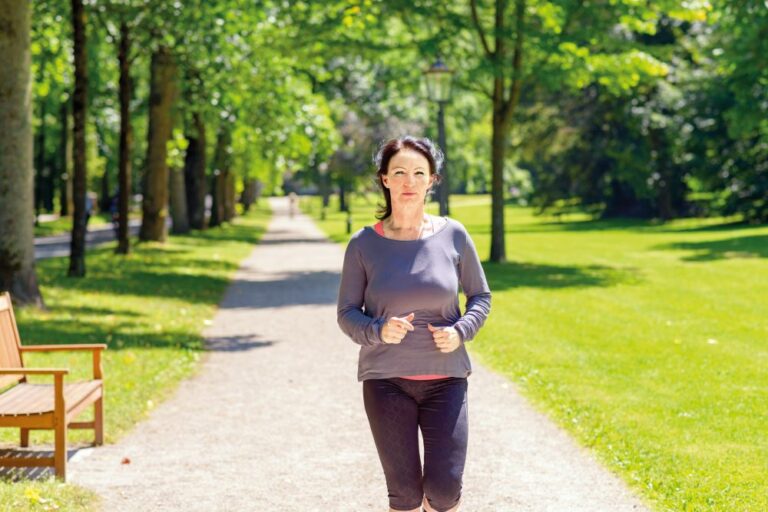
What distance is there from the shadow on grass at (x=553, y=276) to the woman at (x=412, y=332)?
1692cm

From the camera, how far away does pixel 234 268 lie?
86.8 ft

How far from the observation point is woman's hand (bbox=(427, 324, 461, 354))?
14.4 ft

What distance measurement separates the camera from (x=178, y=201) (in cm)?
3850

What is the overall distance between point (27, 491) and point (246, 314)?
1098 centimetres

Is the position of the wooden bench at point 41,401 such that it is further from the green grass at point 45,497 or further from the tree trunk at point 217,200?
the tree trunk at point 217,200

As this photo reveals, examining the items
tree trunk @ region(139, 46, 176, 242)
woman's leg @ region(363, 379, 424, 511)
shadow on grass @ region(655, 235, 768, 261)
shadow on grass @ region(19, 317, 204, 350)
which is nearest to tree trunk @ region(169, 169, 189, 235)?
tree trunk @ region(139, 46, 176, 242)

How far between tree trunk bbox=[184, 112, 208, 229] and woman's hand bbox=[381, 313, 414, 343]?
35511 mm

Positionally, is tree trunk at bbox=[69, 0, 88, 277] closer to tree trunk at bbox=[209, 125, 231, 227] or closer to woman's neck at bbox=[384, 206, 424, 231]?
woman's neck at bbox=[384, 206, 424, 231]

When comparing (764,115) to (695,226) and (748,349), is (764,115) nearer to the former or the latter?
(695,226)

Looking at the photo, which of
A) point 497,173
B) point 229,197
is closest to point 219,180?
point 229,197

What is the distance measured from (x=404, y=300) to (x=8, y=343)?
4.18 m

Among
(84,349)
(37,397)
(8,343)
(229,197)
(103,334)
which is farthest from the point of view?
(229,197)

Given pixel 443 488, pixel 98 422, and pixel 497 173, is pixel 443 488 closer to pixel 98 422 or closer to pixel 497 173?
pixel 98 422

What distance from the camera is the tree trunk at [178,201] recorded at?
37375 millimetres
